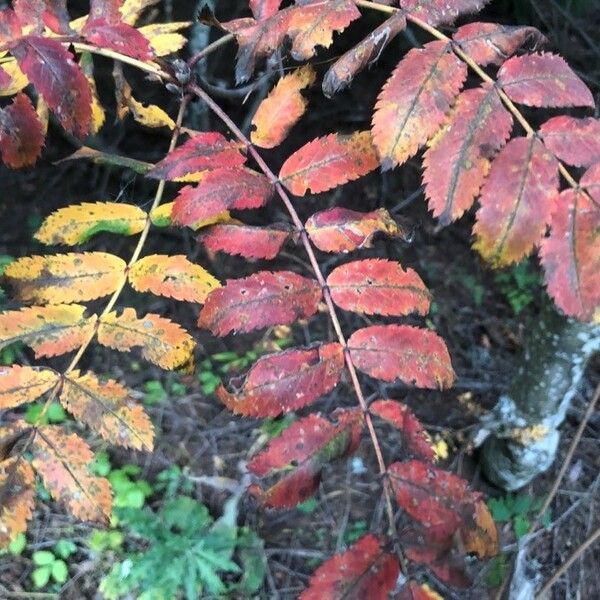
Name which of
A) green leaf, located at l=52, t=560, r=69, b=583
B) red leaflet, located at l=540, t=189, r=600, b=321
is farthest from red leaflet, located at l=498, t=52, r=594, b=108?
green leaf, located at l=52, t=560, r=69, b=583

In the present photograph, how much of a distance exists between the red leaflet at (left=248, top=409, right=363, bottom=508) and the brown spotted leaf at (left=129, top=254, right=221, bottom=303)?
0.86 feet

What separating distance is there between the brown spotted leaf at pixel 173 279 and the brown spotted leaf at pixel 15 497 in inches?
11.1

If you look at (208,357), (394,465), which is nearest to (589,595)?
(208,357)

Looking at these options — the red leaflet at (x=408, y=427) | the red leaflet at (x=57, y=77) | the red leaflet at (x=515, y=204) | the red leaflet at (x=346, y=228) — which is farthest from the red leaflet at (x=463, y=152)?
the red leaflet at (x=57, y=77)

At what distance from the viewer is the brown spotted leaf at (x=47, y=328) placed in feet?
2.71

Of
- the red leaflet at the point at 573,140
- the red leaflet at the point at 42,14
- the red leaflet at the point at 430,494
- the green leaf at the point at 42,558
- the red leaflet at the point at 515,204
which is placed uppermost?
the red leaflet at the point at 42,14

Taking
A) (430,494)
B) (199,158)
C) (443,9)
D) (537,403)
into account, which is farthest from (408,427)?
(537,403)

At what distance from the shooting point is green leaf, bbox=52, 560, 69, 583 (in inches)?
64.9

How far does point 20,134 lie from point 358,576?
72cm

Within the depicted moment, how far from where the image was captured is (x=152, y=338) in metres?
0.84

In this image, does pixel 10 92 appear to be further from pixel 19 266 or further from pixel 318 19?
pixel 318 19

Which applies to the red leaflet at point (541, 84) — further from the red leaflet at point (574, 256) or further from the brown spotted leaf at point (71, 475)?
the brown spotted leaf at point (71, 475)

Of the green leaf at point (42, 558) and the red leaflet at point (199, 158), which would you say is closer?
the red leaflet at point (199, 158)

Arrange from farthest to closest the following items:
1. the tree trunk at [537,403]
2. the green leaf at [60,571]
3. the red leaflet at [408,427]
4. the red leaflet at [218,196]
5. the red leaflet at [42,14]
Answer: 1. the green leaf at [60,571]
2. the tree trunk at [537,403]
3. the red leaflet at [42,14]
4. the red leaflet at [218,196]
5. the red leaflet at [408,427]
